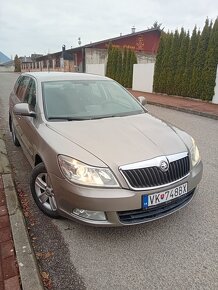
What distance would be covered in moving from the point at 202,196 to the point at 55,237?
196 centimetres

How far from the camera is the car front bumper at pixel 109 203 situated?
2477 millimetres

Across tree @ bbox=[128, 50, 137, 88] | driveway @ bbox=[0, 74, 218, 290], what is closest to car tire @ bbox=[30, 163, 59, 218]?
driveway @ bbox=[0, 74, 218, 290]

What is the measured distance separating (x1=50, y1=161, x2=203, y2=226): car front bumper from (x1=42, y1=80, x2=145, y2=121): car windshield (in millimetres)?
1040

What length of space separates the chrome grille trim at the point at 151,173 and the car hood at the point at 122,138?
6 cm

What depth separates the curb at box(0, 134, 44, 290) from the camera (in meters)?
2.22

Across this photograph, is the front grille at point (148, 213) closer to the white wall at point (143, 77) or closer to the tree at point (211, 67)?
the tree at point (211, 67)

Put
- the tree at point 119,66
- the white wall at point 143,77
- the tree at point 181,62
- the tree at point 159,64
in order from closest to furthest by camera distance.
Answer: the tree at point 181,62 < the tree at point 159,64 < the white wall at point 143,77 < the tree at point 119,66

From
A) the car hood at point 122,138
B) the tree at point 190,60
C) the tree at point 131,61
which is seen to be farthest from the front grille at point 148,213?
the tree at point 131,61

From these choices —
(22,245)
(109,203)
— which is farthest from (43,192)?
(109,203)

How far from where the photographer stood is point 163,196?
104 inches

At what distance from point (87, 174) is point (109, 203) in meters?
0.32

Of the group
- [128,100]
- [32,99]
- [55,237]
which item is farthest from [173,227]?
[32,99]

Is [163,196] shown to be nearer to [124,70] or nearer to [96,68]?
[124,70]

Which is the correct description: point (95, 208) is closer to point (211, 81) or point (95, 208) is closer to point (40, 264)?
point (40, 264)
